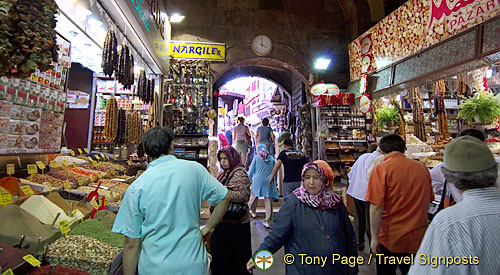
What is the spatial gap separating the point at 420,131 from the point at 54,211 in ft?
26.6

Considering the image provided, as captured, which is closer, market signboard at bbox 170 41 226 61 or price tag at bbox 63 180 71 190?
price tag at bbox 63 180 71 190

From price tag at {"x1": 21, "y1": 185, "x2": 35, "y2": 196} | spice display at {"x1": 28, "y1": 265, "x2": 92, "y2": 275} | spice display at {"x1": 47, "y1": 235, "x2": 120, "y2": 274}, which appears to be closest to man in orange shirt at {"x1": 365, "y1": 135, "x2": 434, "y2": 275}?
spice display at {"x1": 47, "y1": 235, "x2": 120, "y2": 274}

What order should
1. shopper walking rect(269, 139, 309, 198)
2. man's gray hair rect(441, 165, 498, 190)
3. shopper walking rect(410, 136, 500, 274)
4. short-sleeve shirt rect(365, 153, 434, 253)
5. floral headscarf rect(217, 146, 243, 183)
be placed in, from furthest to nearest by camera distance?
shopper walking rect(269, 139, 309, 198), floral headscarf rect(217, 146, 243, 183), short-sleeve shirt rect(365, 153, 434, 253), man's gray hair rect(441, 165, 498, 190), shopper walking rect(410, 136, 500, 274)

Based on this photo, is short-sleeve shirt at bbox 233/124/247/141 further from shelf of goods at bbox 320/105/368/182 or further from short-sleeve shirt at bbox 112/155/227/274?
short-sleeve shirt at bbox 112/155/227/274

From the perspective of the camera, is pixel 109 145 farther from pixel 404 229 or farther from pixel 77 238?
pixel 404 229

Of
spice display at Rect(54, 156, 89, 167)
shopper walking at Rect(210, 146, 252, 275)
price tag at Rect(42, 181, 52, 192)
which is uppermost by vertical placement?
spice display at Rect(54, 156, 89, 167)

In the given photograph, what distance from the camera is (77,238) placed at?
1.93 meters

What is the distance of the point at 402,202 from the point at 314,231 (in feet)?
3.42

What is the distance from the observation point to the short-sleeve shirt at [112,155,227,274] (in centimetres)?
152

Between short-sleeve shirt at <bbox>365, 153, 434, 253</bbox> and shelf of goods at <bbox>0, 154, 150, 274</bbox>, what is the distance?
234 centimetres

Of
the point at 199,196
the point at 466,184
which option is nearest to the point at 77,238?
the point at 199,196

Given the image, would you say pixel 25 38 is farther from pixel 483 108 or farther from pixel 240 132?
pixel 240 132

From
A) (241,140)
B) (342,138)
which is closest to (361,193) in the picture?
(342,138)

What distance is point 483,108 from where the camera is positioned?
4.69 metres
